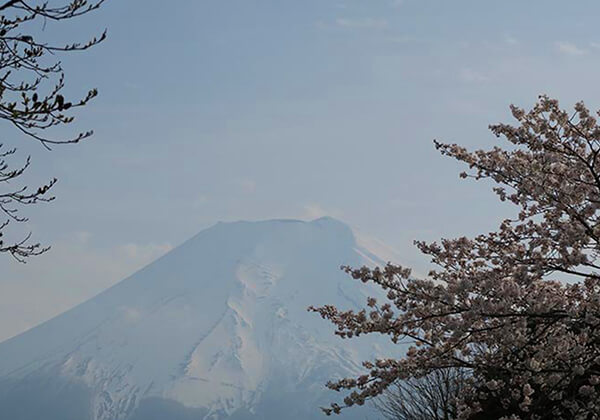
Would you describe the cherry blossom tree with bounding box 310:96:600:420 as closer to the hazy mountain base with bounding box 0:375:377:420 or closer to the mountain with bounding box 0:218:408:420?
the mountain with bounding box 0:218:408:420

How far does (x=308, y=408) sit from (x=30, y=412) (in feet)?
163

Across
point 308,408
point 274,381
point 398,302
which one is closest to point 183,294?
point 274,381

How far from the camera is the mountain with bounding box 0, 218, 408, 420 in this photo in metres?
145

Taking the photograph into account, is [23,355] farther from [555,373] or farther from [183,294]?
[555,373]

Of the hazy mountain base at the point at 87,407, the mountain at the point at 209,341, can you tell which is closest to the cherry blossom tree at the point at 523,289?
the mountain at the point at 209,341

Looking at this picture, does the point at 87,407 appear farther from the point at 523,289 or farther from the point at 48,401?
the point at 523,289

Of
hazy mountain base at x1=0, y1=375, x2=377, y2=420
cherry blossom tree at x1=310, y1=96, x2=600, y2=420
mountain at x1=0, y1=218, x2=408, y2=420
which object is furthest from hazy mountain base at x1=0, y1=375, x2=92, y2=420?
cherry blossom tree at x1=310, y1=96, x2=600, y2=420

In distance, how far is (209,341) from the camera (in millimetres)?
158000

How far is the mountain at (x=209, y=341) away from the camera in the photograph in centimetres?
14462

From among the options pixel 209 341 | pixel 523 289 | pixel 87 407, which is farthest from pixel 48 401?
pixel 523 289

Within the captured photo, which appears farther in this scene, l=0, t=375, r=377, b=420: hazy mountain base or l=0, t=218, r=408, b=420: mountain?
l=0, t=218, r=408, b=420: mountain

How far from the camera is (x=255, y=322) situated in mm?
159875

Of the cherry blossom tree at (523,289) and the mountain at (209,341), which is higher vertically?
the mountain at (209,341)

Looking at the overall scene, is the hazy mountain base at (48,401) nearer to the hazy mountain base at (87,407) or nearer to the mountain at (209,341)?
the hazy mountain base at (87,407)
